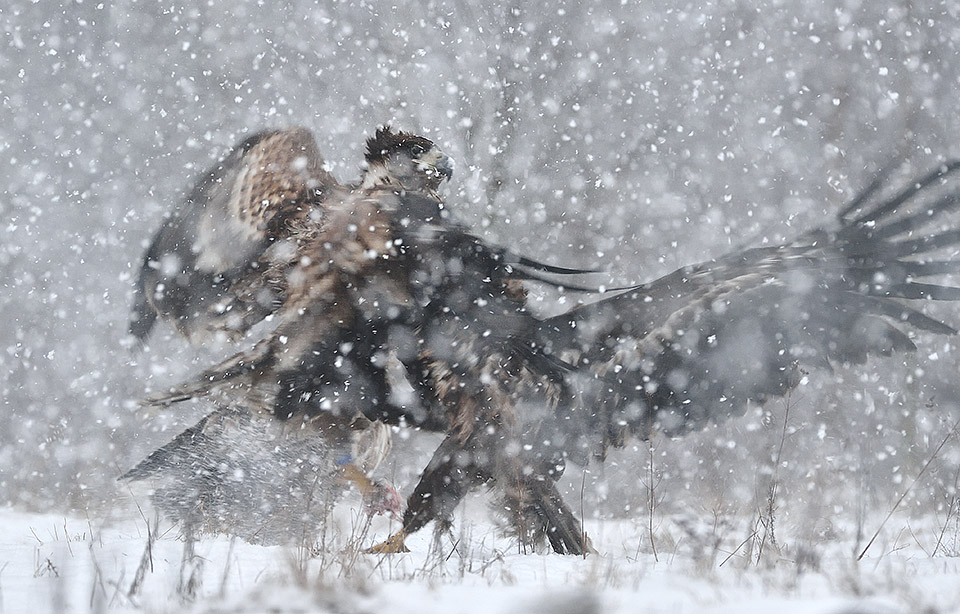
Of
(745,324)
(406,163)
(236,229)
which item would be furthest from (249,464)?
(745,324)

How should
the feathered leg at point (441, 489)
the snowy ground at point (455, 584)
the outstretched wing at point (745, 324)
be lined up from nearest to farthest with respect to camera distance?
the snowy ground at point (455, 584)
the outstretched wing at point (745, 324)
the feathered leg at point (441, 489)

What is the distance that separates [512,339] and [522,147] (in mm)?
7438

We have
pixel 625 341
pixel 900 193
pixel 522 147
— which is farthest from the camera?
pixel 522 147

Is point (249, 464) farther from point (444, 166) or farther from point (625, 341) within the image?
point (625, 341)

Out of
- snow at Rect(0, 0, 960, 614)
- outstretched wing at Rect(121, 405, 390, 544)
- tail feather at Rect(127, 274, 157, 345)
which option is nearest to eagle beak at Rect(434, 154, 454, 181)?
outstretched wing at Rect(121, 405, 390, 544)

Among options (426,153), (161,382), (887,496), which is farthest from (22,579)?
(161,382)

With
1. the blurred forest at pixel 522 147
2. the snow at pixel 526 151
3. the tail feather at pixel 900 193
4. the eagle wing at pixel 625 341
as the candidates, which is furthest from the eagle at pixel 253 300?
the blurred forest at pixel 522 147

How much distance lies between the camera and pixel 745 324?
348 cm

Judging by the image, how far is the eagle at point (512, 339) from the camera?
346 centimetres

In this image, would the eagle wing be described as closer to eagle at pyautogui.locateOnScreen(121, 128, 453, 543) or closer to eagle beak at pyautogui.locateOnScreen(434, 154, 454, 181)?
eagle at pyautogui.locateOnScreen(121, 128, 453, 543)

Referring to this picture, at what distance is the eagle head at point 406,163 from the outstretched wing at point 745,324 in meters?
1.18

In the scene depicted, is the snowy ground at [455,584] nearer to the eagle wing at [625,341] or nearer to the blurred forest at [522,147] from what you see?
the eagle wing at [625,341]

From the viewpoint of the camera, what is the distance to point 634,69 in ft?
37.6

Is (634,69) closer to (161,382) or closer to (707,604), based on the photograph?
(161,382)
